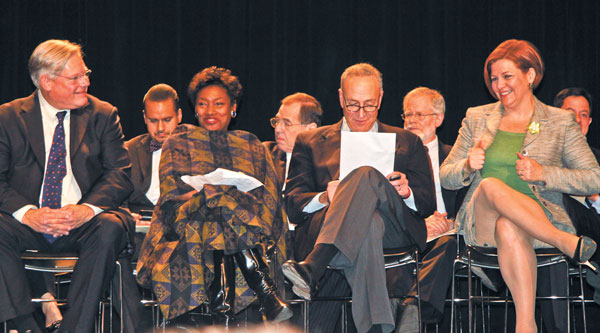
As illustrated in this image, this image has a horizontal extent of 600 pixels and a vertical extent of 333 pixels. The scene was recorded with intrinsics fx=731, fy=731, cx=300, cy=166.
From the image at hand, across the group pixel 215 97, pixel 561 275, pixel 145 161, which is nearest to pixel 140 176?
pixel 145 161

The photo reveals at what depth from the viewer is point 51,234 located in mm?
3615

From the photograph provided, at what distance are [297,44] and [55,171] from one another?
107 inches

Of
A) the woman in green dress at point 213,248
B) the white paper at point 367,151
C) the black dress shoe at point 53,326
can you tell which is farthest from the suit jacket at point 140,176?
the white paper at point 367,151

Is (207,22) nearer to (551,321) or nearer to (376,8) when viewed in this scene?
(376,8)

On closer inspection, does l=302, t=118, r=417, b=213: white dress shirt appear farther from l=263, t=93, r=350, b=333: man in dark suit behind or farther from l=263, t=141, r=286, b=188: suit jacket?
l=263, t=141, r=286, b=188: suit jacket

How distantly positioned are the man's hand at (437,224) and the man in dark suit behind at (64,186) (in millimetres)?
1654

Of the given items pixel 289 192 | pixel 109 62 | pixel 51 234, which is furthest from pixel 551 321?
pixel 109 62

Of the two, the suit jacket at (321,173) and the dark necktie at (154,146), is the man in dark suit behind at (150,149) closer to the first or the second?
the dark necktie at (154,146)

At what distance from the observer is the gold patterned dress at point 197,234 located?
3525 millimetres

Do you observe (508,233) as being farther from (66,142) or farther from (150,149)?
(150,149)

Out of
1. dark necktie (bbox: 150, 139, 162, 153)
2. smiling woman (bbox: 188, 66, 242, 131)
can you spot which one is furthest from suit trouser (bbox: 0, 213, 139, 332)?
dark necktie (bbox: 150, 139, 162, 153)

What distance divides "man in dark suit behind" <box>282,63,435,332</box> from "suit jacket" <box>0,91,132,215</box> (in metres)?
0.94

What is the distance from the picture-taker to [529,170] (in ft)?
12.1

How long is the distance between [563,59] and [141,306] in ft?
12.9
